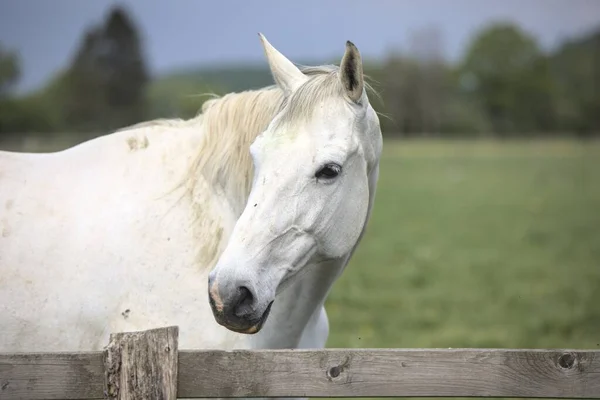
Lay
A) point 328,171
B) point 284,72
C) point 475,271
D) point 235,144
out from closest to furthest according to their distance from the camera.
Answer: point 328,171 < point 284,72 < point 235,144 < point 475,271

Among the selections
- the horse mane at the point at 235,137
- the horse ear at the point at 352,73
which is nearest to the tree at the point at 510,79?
the horse mane at the point at 235,137

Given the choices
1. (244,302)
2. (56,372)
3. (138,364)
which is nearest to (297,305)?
(244,302)

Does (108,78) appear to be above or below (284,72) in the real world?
below

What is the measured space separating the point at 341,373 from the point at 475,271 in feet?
30.5

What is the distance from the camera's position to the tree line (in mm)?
51000

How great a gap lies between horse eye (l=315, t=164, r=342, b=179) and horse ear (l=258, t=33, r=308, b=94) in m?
0.48

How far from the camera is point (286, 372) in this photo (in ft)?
8.43

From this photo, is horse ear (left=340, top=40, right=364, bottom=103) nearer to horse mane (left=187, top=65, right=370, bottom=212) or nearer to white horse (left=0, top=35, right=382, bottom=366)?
white horse (left=0, top=35, right=382, bottom=366)

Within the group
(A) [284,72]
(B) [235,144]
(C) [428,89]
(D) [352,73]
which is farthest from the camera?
(C) [428,89]

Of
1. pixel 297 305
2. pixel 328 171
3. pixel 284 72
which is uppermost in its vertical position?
pixel 284 72

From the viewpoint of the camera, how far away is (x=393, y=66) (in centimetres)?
7125

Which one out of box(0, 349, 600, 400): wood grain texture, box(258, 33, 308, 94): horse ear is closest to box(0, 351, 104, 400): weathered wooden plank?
box(0, 349, 600, 400): wood grain texture

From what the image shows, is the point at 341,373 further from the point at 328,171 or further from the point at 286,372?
the point at 328,171

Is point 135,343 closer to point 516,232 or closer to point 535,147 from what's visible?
point 516,232
